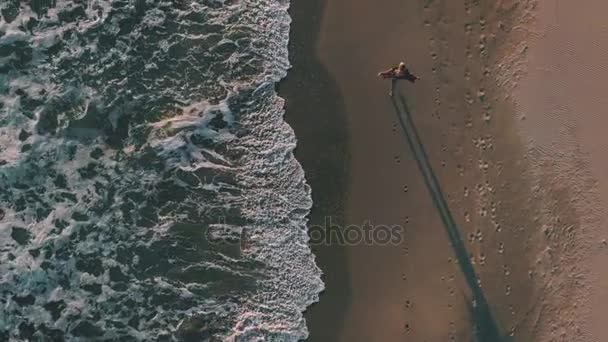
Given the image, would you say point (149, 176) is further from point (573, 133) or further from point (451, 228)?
point (573, 133)

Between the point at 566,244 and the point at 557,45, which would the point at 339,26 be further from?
the point at 566,244

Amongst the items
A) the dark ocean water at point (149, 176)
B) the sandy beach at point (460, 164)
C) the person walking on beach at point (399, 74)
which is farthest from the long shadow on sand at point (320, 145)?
the person walking on beach at point (399, 74)

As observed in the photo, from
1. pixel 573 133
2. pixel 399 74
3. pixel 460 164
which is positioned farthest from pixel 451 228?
pixel 399 74

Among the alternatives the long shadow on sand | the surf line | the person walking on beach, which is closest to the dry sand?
the surf line

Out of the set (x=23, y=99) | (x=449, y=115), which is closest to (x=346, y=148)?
(x=449, y=115)

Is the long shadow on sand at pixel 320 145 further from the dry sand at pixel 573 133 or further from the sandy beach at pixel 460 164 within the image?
the dry sand at pixel 573 133

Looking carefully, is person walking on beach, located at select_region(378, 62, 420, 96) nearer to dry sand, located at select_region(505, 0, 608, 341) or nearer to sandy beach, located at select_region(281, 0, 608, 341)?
sandy beach, located at select_region(281, 0, 608, 341)
